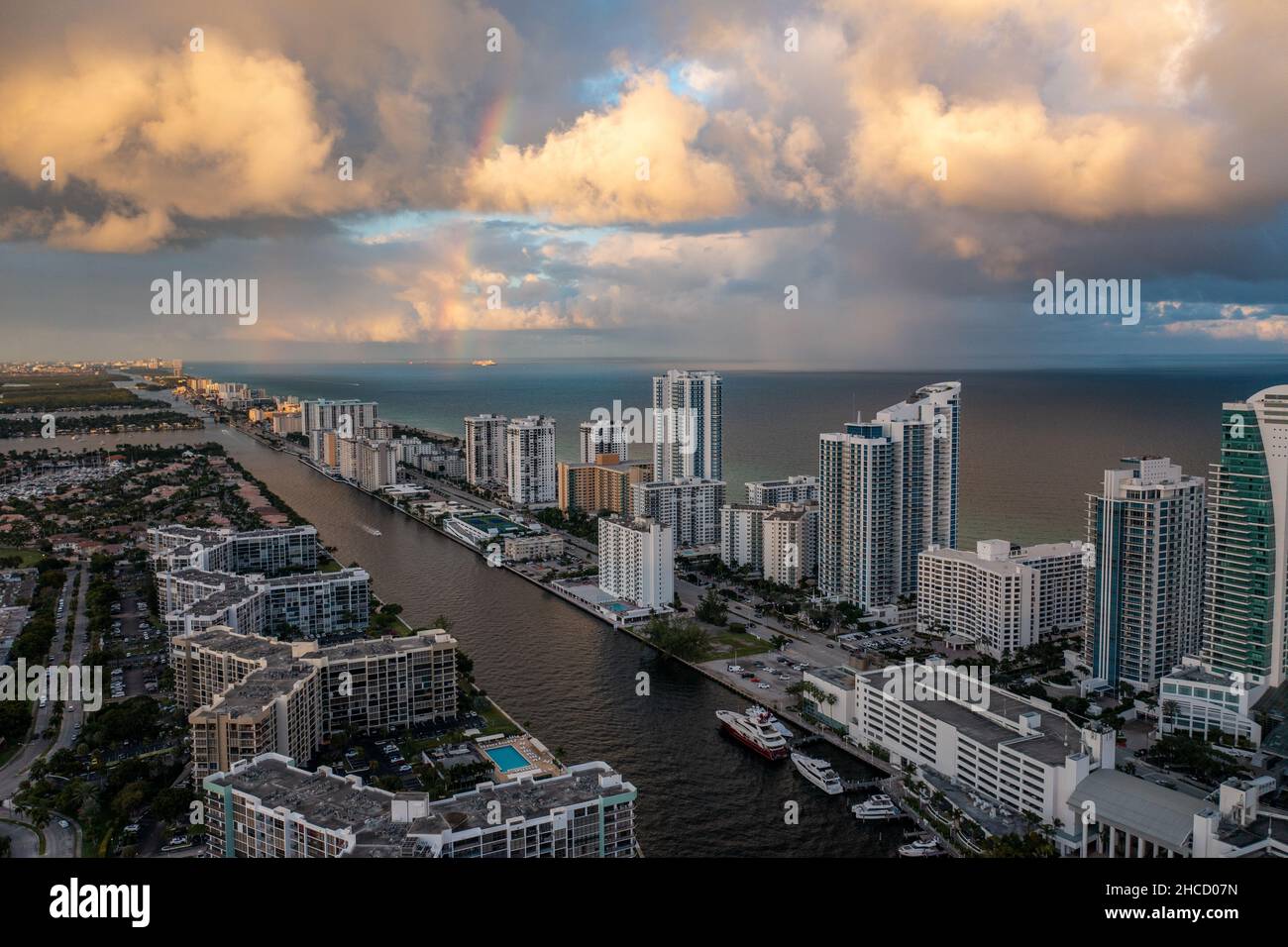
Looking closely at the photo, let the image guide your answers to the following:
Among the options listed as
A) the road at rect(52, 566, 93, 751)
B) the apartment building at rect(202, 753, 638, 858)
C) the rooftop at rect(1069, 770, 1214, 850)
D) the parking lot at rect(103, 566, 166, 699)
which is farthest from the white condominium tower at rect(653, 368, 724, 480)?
the apartment building at rect(202, 753, 638, 858)

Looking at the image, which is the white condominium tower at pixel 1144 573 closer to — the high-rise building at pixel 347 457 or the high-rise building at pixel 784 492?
the high-rise building at pixel 784 492

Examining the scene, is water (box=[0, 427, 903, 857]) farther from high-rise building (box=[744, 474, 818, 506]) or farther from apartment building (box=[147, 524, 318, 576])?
high-rise building (box=[744, 474, 818, 506])

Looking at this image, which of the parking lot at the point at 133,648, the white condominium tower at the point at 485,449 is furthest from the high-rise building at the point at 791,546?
the white condominium tower at the point at 485,449

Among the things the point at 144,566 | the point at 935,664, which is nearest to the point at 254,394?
the point at 144,566
